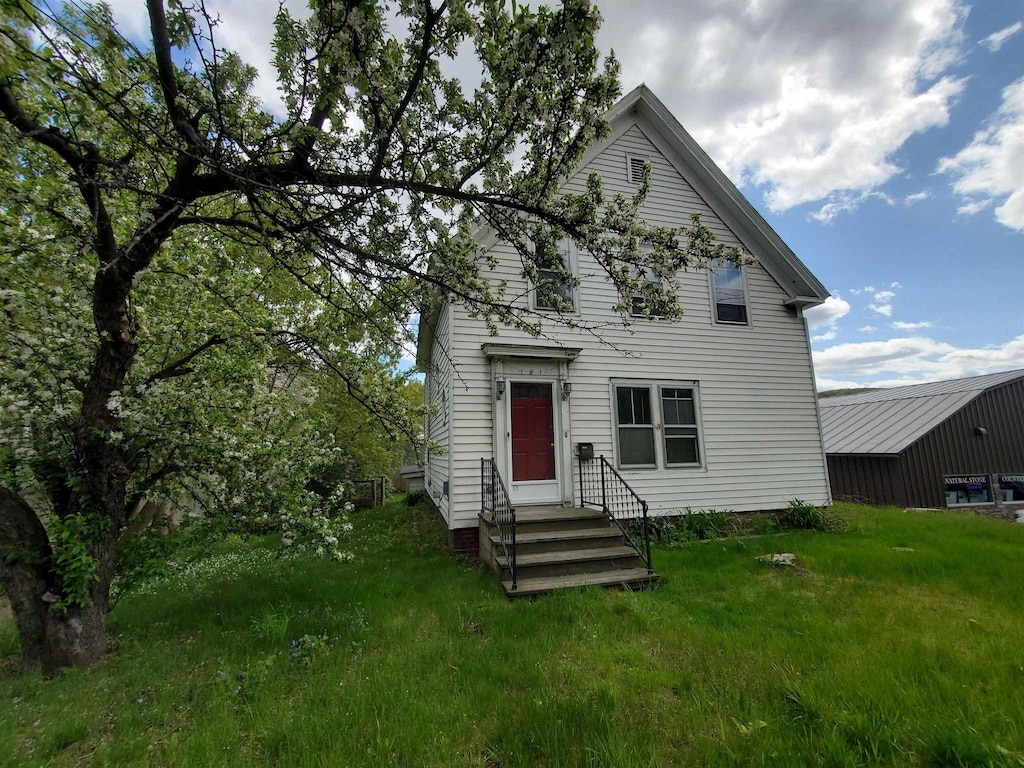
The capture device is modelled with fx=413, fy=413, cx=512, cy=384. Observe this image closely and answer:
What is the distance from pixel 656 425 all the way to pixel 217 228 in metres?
7.10

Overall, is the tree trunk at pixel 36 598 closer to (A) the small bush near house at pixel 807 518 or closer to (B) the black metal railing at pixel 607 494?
(B) the black metal railing at pixel 607 494

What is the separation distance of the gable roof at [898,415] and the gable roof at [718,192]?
755cm

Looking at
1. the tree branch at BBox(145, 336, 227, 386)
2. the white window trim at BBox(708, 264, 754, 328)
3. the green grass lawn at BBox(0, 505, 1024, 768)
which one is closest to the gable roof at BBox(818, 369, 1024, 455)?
the white window trim at BBox(708, 264, 754, 328)

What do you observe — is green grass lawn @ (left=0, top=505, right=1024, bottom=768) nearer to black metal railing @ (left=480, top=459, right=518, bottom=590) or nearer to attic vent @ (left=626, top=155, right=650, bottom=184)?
black metal railing @ (left=480, top=459, right=518, bottom=590)

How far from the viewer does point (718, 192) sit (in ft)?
28.5

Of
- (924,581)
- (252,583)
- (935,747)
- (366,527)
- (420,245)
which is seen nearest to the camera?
(935,747)

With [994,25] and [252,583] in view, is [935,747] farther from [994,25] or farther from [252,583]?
[994,25]

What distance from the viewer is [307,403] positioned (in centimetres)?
514

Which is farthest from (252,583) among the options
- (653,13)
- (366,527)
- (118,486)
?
(653,13)

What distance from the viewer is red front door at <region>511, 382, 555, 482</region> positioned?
6992 mm

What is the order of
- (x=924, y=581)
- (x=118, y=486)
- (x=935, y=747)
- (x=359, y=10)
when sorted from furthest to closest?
1. (x=924, y=581)
2. (x=118, y=486)
3. (x=935, y=747)
4. (x=359, y=10)

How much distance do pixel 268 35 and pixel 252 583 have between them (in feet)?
21.1

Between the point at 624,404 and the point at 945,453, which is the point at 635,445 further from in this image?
the point at 945,453

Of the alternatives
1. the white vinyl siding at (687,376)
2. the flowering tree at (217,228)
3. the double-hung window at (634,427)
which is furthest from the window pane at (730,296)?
the flowering tree at (217,228)
